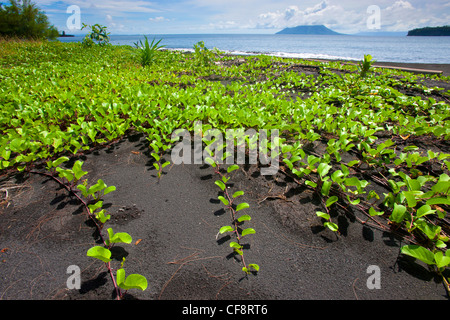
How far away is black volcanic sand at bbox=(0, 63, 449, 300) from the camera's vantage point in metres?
1.02

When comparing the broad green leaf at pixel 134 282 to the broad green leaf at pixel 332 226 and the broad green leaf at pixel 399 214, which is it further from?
the broad green leaf at pixel 399 214

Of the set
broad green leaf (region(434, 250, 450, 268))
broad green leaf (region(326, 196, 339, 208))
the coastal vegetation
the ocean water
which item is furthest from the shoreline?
broad green leaf (region(434, 250, 450, 268))

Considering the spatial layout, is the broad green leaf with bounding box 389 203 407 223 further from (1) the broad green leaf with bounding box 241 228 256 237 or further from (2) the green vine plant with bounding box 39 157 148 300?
(2) the green vine plant with bounding box 39 157 148 300

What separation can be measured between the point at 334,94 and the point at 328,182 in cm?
272

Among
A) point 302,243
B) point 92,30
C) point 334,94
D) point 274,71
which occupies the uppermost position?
point 92,30

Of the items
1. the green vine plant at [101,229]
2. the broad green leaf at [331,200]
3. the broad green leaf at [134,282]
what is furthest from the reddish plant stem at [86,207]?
the broad green leaf at [331,200]

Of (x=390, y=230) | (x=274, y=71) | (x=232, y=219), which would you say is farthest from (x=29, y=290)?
(x=274, y=71)

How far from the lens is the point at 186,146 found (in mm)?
2168

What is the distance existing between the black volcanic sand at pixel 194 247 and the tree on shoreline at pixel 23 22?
1749cm

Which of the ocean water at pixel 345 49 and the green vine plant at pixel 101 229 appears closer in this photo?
the green vine plant at pixel 101 229

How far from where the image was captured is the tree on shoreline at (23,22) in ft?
41.8

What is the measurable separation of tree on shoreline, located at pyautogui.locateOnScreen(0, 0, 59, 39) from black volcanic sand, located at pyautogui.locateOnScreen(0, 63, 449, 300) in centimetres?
1749

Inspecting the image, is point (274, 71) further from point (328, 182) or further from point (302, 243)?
point (302, 243)
